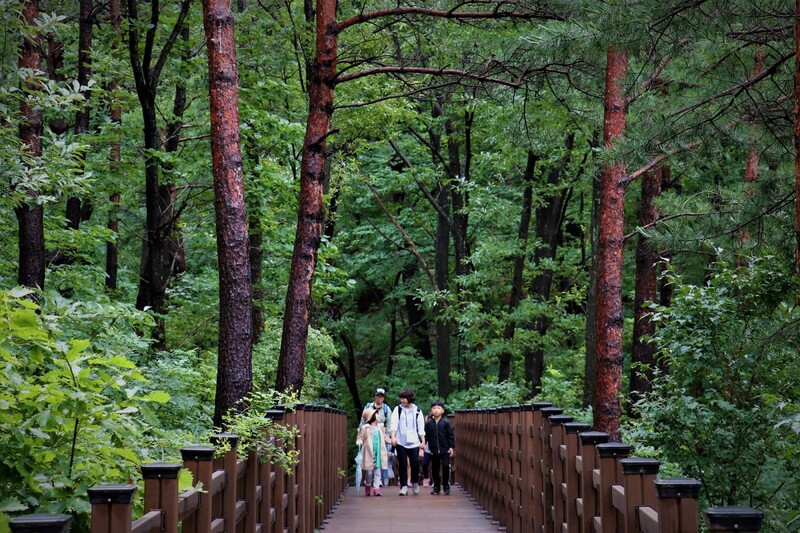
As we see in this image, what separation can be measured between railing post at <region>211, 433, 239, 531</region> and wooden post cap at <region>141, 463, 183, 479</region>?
5.64 ft

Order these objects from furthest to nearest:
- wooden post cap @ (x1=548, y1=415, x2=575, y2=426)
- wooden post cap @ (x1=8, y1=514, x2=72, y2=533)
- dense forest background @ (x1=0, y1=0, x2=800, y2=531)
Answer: wooden post cap @ (x1=548, y1=415, x2=575, y2=426) → dense forest background @ (x1=0, y1=0, x2=800, y2=531) → wooden post cap @ (x1=8, y1=514, x2=72, y2=533)

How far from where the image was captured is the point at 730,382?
7840mm

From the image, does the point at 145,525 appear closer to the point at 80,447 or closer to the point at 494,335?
the point at 80,447

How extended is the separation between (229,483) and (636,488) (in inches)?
88.9

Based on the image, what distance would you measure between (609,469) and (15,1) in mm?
5956

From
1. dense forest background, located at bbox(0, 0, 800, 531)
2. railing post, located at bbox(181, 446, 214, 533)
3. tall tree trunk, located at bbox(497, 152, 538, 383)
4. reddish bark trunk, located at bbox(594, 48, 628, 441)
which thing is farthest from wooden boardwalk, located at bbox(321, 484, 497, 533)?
tall tree trunk, located at bbox(497, 152, 538, 383)

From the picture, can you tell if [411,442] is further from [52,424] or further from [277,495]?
[52,424]

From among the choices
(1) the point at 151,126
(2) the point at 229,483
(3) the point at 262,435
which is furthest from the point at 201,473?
(1) the point at 151,126

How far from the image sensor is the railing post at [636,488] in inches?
165

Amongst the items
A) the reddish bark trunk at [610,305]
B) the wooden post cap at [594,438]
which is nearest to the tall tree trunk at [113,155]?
the reddish bark trunk at [610,305]

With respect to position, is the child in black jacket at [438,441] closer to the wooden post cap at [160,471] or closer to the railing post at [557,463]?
the railing post at [557,463]

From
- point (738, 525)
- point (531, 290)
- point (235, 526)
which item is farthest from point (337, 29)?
point (531, 290)

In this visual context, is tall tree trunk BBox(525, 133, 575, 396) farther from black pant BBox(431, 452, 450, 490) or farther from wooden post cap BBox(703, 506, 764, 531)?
wooden post cap BBox(703, 506, 764, 531)

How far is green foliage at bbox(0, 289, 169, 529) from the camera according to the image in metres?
3.52
